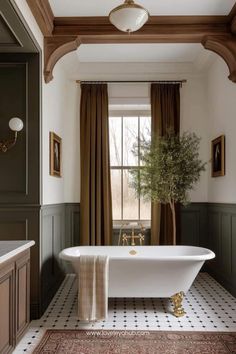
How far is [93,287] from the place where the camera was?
3008 mm

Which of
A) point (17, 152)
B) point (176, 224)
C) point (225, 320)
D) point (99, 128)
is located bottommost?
point (225, 320)

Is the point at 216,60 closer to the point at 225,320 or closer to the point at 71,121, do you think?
the point at 71,121

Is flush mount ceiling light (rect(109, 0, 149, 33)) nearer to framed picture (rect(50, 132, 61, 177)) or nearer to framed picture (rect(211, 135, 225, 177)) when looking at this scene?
framed picture (rect(50, 132, 61, 177))

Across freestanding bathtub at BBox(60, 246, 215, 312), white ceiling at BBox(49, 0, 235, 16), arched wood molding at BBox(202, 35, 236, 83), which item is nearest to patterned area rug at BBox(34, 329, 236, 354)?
freestanding bathtub at BBox(60, 246, 215, 312)

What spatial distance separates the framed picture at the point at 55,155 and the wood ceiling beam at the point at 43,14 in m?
1.11

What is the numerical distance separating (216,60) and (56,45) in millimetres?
2119

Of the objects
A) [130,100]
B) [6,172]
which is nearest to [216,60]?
[130,100]

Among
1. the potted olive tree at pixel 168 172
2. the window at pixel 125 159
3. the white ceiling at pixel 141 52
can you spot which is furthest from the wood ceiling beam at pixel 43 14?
the potted olive tree at pixel 168 172

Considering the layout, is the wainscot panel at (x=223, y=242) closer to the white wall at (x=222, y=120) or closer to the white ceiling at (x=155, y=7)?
the white wall at (x=222, y=120)

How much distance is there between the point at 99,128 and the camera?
15.0 ft

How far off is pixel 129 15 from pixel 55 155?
6.63 feet

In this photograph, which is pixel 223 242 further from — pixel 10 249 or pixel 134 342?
pixel 10 249

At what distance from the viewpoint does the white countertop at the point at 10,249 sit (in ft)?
6.75

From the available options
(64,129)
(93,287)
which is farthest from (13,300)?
(64,129)
